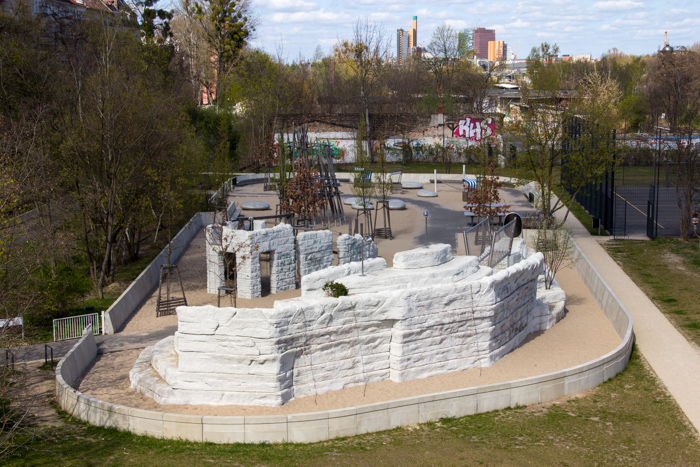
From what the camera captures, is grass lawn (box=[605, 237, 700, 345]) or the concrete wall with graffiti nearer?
grass lawn (box=[605, 237, 700, 345])

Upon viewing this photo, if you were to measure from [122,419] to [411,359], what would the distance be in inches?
264

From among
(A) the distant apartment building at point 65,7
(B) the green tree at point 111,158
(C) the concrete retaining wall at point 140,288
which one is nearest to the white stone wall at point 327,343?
→ (C) the concrete retaining wall at point 140,288

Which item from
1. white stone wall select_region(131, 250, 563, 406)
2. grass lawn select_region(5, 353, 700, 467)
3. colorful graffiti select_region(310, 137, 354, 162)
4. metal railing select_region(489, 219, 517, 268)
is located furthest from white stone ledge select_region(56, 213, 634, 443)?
colorful graffiti select_region(310, 137, 354, 162)

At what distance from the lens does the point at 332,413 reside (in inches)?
540

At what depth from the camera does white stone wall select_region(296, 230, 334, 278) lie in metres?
24.5

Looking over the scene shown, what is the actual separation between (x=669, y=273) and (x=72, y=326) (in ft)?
71.2

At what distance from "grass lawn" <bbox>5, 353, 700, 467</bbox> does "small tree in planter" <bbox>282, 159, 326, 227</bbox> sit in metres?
18.1

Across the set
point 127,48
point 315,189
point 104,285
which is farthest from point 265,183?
point 104,285

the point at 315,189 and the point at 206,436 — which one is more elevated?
the point at 315,189

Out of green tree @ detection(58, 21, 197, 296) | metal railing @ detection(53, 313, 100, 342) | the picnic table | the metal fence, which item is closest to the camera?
metal railing @ detection(53, 313, 100, 342)

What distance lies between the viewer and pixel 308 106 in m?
73.9

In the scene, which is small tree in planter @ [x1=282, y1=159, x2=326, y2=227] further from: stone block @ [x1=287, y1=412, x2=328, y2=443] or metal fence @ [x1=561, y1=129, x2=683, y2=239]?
stone block @ [x1=287, y1=412, x2=328, y2=443]

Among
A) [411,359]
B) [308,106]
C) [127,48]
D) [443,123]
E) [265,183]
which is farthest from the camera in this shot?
[308,106]

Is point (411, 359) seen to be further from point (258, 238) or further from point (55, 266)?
point (55, 266)
